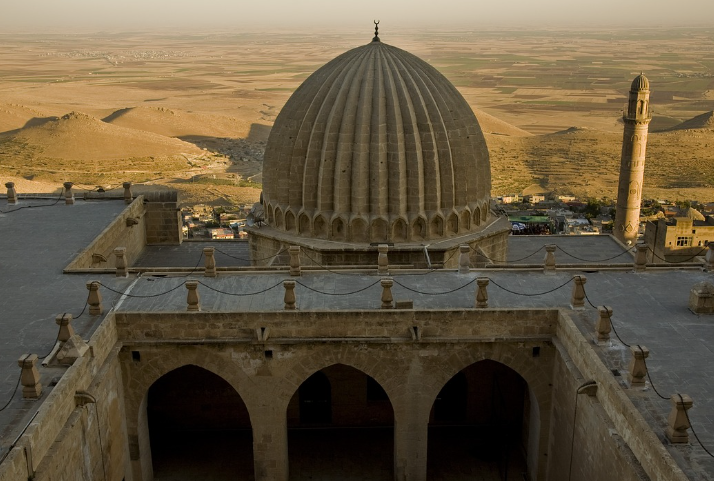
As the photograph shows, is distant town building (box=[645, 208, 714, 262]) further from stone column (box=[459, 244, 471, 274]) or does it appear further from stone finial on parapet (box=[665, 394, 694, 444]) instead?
stone finial on parapet (box=[665, 394, 694, 444])

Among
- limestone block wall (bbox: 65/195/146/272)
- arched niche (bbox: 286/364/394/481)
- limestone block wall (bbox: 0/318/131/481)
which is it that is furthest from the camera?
limestone block wall (bbox: 65/195/146/272)

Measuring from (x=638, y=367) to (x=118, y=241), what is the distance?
1694 centimetres

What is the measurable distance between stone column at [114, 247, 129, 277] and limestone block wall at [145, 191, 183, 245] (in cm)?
712

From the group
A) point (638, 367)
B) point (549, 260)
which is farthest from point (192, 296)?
point (638, 367)

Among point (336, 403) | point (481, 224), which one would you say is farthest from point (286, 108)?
point (336, 403)

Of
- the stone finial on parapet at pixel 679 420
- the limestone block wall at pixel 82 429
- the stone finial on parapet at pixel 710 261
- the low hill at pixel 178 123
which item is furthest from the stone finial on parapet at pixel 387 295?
the low hill at pixel 178 123

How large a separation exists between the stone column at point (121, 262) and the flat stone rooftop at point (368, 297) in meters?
0.23

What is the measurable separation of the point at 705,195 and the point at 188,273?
63.4 metres

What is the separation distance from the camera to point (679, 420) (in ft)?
41.6

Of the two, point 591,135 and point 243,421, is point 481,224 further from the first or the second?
point 591,135

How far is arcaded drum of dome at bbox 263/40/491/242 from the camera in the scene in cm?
2181

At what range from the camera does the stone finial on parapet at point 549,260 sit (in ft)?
68.2

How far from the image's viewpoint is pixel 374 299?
63.5ft

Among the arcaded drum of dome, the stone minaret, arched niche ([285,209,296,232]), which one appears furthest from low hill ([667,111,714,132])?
arched niche ([285,209,296,232])
